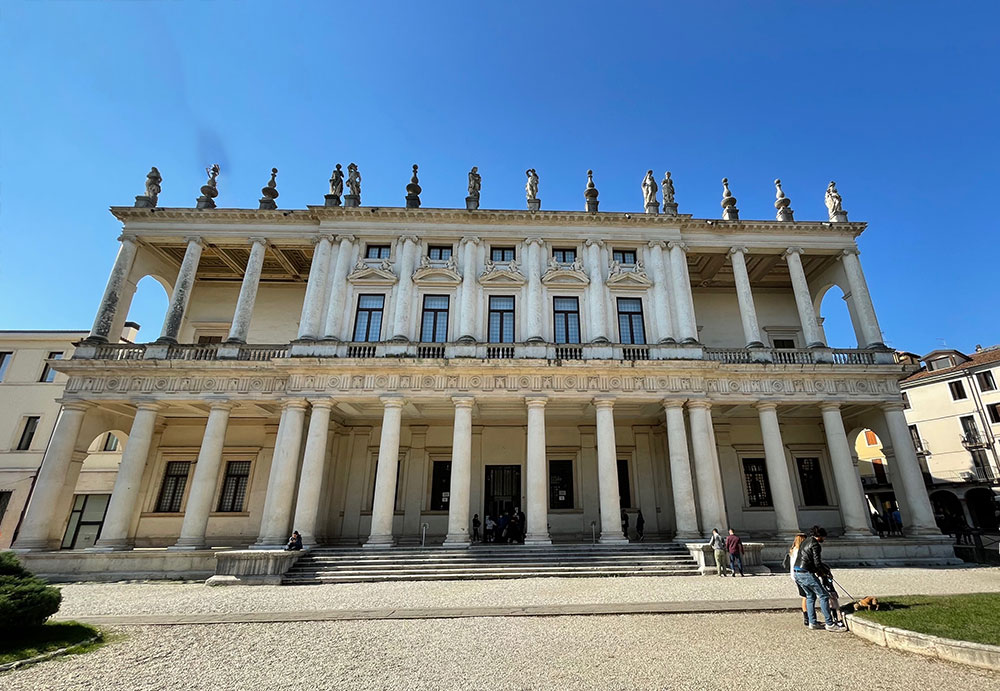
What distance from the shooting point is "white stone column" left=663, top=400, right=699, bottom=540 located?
1782 centimetres

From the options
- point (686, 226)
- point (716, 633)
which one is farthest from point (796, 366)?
point (716, 633)

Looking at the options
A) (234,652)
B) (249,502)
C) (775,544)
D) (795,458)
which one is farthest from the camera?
(795,458)

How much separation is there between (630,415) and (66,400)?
23876 mm

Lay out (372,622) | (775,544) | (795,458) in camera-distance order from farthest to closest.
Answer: (795,458) → (775,544) → (372,622)

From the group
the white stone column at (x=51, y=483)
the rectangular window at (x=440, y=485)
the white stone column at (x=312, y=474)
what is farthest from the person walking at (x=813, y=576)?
the white stone column at (x=51, y=483)

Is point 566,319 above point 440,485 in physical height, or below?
above

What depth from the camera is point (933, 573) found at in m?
14.6

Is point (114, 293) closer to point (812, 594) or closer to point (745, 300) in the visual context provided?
point (812, 594)

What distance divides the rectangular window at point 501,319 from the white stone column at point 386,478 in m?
5.26

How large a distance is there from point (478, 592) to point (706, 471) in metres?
10.8

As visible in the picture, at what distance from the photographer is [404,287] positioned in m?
21.3

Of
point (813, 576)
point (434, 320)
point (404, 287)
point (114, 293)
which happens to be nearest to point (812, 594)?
point (813, 576)

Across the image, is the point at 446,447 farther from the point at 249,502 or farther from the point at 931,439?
the point at 931,439

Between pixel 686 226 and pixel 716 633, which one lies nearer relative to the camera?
pixel 716 633
